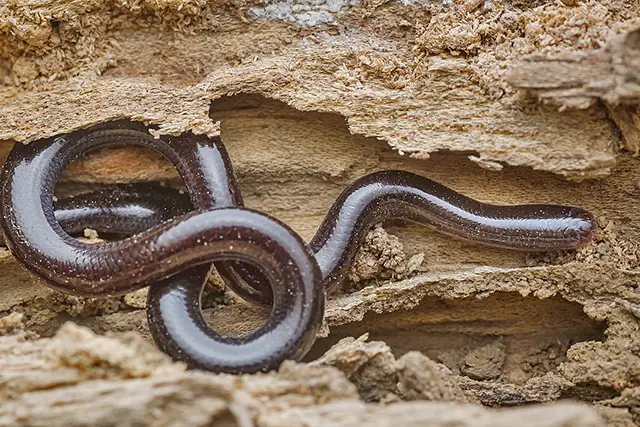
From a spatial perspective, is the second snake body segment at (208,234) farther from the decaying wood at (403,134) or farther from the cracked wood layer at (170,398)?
the cracked wood layer at (170,398)

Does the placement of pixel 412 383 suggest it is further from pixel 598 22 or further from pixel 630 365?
pixel 598 22

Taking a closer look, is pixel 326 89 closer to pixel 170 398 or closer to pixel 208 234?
pixel 208 234

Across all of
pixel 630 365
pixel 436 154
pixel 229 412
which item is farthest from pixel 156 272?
pixel 630 365

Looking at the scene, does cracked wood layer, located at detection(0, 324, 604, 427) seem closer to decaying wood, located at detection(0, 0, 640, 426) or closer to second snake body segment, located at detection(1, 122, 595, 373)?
second snake body segment, located at detection(1, 122, 595, 373)

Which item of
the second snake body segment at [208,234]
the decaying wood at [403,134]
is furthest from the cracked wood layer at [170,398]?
the decaying wood at [403,134]

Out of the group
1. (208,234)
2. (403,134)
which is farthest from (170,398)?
(403,134)

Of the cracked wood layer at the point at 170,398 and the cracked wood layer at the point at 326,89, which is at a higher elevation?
the cracked wood layer at the point at 326,89
